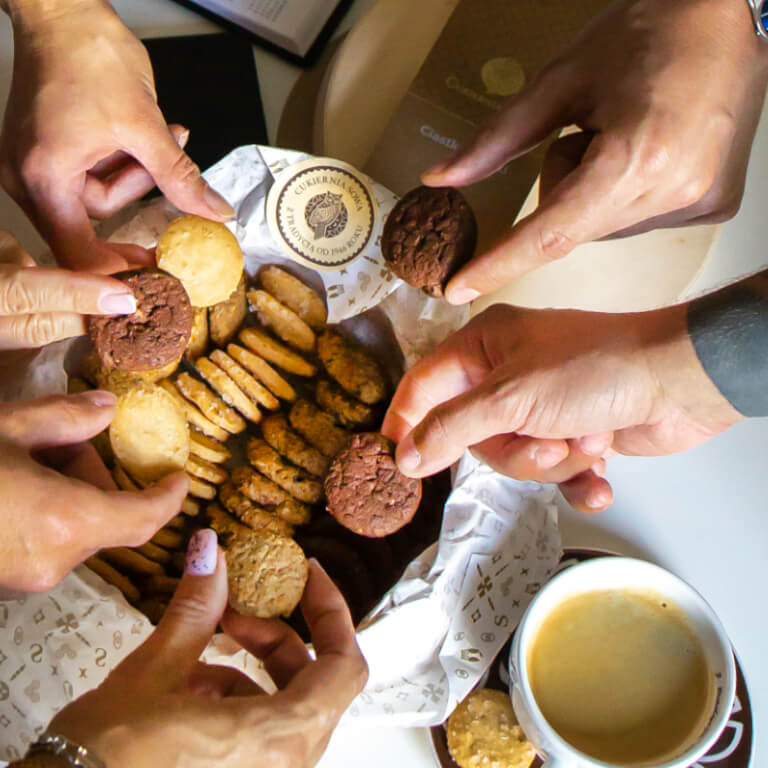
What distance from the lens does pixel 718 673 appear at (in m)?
0.91

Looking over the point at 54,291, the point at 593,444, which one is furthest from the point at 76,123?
the point at 593,444

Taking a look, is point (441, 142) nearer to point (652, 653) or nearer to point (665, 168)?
point (665, 168)

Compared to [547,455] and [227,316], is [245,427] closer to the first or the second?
[227,316]

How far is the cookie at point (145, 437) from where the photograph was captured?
0.99m

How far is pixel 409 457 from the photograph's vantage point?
0.88m

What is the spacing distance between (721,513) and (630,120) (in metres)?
0.70

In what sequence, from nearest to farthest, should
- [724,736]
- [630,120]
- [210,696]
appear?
[210,696] → [630,120] → [724,736]

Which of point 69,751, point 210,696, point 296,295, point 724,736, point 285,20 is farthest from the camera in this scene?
point 285,20

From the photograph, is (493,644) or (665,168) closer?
(665,168)

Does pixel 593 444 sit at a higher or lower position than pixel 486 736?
higher

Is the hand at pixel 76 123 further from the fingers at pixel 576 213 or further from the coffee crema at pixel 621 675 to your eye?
the coffee crema at pixel 621 675

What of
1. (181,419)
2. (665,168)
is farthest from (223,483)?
(665,168)

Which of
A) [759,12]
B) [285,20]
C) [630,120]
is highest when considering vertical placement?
[759,12]

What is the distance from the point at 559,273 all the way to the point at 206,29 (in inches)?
32.6
